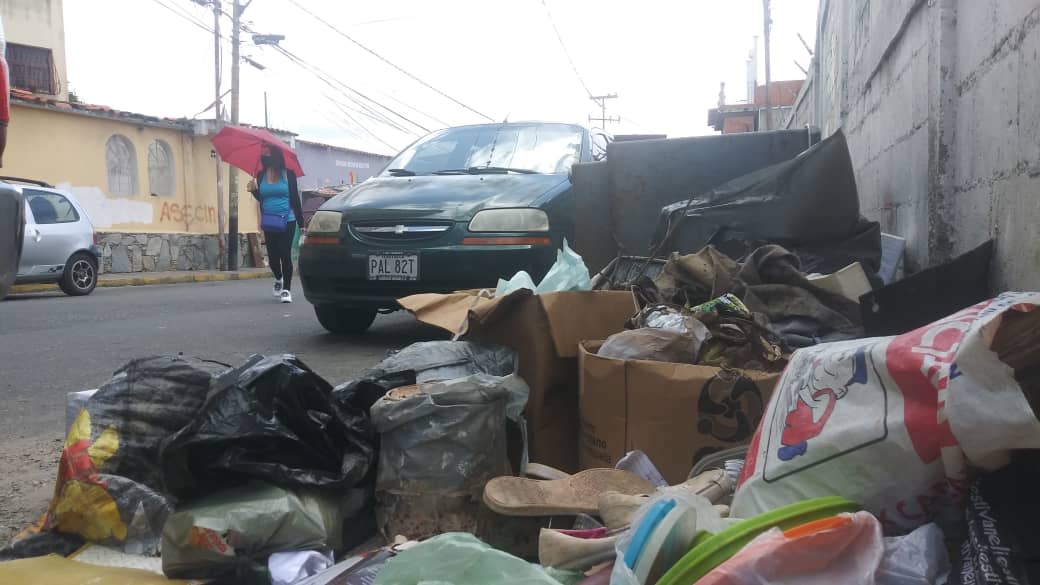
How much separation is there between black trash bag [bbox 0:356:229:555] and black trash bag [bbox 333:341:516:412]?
1.44ft

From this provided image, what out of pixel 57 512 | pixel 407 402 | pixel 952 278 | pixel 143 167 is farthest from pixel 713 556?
pixel 143 167

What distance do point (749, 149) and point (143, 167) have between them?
17386mm

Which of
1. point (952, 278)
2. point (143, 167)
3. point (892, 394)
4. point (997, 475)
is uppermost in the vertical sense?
point (143, 167)

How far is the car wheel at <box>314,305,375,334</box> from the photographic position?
5422 mm

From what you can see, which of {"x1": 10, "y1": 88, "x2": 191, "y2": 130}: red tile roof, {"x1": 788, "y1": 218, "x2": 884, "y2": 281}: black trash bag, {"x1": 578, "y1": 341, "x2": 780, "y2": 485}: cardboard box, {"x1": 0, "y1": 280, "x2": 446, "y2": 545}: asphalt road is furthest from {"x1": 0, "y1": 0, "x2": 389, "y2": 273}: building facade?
{"x1": 578, "y1": 341, "x2": 780, "y2": 485}: cardboard box

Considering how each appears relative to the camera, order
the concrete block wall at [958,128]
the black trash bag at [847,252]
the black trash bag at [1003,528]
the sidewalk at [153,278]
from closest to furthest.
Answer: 1. the black trash bag at [1003,528]
2. the concrete block wall at [958,128]
3. the black trash bag at [847,252]
4. the sidewalk at [153,278]

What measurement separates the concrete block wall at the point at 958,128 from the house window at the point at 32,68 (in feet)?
70.6

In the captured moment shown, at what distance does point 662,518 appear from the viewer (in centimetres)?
132

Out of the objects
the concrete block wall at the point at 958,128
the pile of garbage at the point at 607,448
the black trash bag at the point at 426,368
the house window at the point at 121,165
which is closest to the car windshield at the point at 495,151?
the concrete block wall at the point at 958,128

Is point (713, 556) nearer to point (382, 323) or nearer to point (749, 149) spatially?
point (749, 149)

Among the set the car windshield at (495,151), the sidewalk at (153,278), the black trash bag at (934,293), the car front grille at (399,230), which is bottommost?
the sidewalk at (153,278)

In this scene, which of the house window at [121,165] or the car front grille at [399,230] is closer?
the car front grille at [399,230]

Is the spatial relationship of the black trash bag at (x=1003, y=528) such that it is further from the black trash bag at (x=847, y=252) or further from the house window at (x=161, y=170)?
the house window at (x=161, y=170)

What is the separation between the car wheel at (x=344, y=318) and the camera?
17.8 ft
